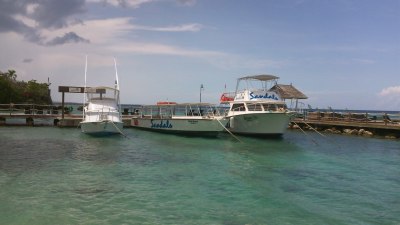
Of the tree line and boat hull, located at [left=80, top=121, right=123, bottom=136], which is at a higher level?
the tree line

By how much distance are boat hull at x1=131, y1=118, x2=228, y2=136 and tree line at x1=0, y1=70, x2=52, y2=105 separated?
170 feet

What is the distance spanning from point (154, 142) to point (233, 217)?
1954 centimetres

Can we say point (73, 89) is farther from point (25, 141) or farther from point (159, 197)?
point (159, 197)

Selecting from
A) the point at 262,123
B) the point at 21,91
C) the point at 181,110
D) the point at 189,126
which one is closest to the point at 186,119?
the point at 189,126

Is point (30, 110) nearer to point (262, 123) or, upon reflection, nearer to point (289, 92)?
point (262, 123)

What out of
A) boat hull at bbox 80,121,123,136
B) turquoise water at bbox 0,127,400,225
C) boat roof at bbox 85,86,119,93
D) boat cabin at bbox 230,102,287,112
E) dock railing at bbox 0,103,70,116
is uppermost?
boat roof at bbox 85,86,119,93

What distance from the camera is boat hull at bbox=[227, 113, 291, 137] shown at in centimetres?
3209

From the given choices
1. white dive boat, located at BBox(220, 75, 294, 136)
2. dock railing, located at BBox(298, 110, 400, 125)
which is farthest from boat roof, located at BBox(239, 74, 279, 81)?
dock railing, located at BBox(298, 110, 400, 125)

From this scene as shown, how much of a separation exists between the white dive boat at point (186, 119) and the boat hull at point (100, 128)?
5482 mm

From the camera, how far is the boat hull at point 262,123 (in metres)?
32.1

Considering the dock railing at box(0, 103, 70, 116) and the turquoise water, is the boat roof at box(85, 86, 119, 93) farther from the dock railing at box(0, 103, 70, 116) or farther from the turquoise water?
the dock railing at box(0, 103, 70, 116)

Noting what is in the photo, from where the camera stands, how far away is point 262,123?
3250 cm

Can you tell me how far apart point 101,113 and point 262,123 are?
14611mm

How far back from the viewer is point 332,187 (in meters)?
15.2
